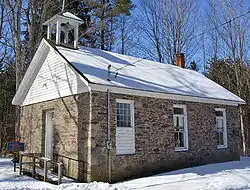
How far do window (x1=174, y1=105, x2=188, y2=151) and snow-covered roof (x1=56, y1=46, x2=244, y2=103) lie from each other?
2.59 feet

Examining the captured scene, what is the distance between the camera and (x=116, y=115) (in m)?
9.78

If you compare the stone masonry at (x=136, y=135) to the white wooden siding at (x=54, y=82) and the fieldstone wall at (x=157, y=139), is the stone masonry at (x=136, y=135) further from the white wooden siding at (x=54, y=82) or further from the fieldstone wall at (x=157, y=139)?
the white wooden siding at (x=54, y=82)

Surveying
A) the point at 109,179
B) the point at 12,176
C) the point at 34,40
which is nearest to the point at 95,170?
the point at 109,179

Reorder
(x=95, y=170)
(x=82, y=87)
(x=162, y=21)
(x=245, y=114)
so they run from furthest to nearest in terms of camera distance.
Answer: (x=162, y=21) → (x=245, y=114) → (x=82, y=87) → (x=95, y=170)

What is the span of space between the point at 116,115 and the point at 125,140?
3.20ft

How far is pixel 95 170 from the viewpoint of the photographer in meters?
8.92

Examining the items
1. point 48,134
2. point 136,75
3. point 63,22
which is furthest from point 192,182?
point 63,22

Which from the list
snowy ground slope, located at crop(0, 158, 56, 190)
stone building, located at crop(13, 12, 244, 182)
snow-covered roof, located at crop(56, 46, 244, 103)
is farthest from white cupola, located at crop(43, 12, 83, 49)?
snowy ground slope, located at crop(0, 158, 56, 190)

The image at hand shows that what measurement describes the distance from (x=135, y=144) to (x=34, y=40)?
37.6ft

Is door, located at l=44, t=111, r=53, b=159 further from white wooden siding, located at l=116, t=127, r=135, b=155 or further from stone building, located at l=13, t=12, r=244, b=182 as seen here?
white wooden siding, located at l=116, t=127, r=135, b=155

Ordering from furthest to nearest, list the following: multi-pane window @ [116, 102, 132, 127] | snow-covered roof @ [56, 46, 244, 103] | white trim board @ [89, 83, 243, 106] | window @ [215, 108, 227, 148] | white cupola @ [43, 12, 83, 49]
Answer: window @ [215, 108, 227, 148] < white cupola @ [43, 12, 83, 49] < snow-covered roof @ [56, 46, 244, 103] < multi-pane window @ [116, 102, 132, 127] < white trim board @ [89, 83, 243, 106]

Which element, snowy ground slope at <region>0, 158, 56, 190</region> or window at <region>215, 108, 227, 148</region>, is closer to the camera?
snowy ground slope at <region>0, 158, 56, 190</region>

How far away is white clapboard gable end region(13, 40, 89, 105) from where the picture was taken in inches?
404

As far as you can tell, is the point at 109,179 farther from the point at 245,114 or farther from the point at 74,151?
the point at 245,114
